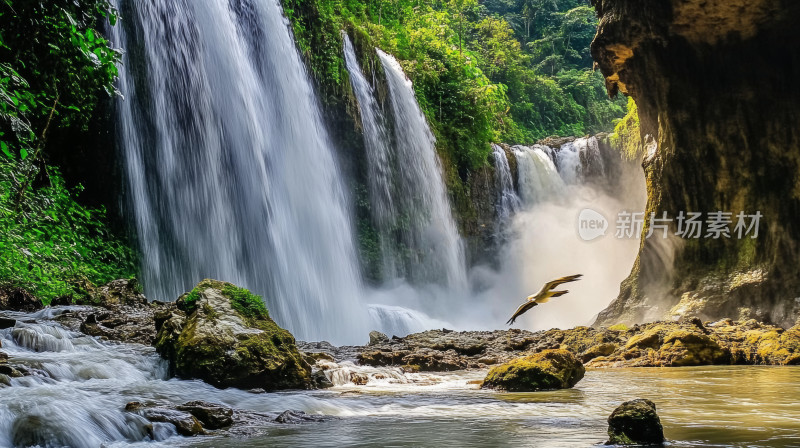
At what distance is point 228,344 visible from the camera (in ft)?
19.2

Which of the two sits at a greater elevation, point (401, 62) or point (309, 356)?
point (401, 62)

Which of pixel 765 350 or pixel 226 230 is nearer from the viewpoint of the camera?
pixel 765 350

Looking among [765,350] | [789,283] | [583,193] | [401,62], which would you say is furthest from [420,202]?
[765,350]

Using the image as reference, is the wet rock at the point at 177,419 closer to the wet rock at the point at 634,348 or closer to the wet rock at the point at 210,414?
the wet rock at the point at 210,414

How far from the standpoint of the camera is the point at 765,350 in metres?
8.34

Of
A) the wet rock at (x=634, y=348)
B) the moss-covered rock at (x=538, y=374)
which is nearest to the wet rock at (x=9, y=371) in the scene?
the moss-covered rock at (x=538, y=374)

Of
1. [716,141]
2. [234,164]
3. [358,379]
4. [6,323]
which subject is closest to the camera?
[6,323]

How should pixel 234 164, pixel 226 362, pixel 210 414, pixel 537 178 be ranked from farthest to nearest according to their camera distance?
pixel 537 178, pixel 234 164, pixel 226 362, pixel 210 414

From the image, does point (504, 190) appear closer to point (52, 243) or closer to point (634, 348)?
point (634, 348)

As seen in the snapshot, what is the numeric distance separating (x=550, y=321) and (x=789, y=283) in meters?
10.6

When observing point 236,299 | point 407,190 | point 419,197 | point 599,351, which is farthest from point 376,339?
point 419,197

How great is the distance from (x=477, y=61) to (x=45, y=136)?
25.2 meters

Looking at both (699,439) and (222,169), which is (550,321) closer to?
(222,169)

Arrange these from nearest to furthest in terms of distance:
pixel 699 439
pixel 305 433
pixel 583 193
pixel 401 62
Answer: pixel 699 439 → pixel 305 433 → pixel 401 62 → pixel 583 193
